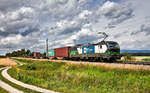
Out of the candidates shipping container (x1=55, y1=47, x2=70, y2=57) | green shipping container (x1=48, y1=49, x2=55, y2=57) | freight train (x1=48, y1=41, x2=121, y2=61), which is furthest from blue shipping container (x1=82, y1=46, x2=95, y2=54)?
green shipping container (x1=48, y1=49, x2=55, y2=57)

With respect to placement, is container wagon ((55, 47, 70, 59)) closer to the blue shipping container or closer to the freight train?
the freight train

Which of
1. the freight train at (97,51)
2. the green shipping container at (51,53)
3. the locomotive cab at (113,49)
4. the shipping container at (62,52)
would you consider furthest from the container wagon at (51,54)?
the locomotive cab at (113,49)

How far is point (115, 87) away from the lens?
16406mm

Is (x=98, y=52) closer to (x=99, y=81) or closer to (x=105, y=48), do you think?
(x=105, y=48)

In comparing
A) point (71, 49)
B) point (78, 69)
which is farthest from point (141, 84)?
point (71, 49)

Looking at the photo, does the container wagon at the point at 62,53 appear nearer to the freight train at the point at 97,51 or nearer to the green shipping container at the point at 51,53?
the freight train at the point at 97,51

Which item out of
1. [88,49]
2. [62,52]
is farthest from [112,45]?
[62,52]

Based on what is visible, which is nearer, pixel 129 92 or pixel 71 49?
pixel 129 92

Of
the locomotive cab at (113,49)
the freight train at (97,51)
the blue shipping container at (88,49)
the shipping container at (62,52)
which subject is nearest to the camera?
the locomotive cab at (113,49)

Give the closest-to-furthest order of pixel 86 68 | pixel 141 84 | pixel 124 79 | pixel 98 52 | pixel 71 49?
pixel 141 84, pixel 124 79, pixel 86 68, pixel 98 52, pixel 71 49

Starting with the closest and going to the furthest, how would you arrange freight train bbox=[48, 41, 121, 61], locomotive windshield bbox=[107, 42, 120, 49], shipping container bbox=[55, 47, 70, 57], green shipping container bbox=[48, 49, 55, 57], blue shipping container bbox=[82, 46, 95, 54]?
freight train bbox=[48, 41, 121, 61] → locomotive windshield bbox=[107, 42, 120, 49] → blue shipping container bbox=[82, 46, 95, 54] → shipping container bbox=[55, 47, 70, 57] → green shipping container bbox=[48, 49, 55, 57]

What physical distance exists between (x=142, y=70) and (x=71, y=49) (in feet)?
86.3

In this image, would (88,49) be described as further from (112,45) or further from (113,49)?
(113,49)

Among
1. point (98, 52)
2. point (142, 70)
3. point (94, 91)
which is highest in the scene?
point (98, 52)
